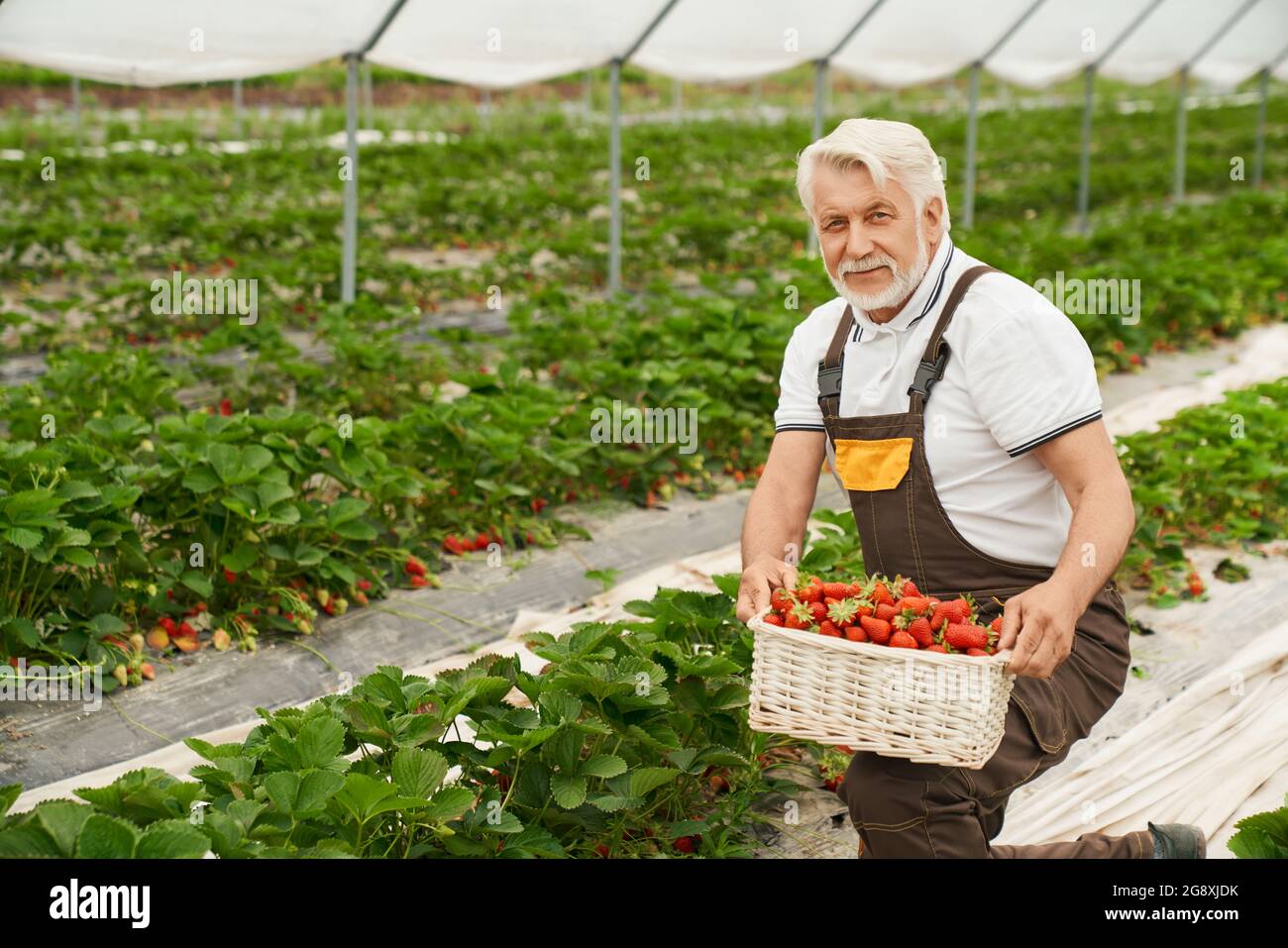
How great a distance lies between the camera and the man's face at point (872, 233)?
2.28m

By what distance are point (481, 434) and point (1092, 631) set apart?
2514 millimetres

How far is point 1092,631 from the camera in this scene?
7.67 ft

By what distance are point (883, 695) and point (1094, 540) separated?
0.43 metres

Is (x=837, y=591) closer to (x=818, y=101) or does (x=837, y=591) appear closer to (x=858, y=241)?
(x=858, y=241)

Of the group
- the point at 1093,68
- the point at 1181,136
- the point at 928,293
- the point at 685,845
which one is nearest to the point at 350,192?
the point at 685,845

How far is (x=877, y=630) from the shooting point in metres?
2.02

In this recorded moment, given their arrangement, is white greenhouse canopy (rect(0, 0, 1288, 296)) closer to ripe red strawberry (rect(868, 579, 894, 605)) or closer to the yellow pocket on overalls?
the yellow pocket on overalls

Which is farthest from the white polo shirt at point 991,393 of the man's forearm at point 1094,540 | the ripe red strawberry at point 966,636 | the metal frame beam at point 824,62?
the metal frame beam at point 824,62

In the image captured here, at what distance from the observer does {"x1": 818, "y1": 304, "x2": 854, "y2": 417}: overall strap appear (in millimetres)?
2430

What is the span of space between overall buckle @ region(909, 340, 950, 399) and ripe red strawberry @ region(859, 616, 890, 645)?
467mm

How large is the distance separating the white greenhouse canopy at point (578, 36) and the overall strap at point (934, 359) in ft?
15.2

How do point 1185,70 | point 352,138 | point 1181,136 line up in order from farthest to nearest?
point 1185,70 < point 1181,136 < point 352,138

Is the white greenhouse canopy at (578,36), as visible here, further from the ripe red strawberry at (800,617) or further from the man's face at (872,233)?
the ripe red strawberry at (800,617)
